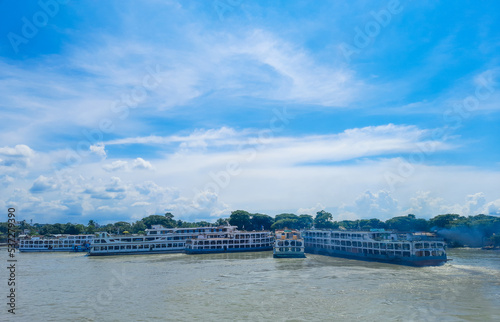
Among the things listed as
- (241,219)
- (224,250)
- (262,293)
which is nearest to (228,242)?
(224,250)

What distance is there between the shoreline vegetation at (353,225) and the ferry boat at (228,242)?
53.2ft

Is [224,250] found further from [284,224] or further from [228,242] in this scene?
[284,224]

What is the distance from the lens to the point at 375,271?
47.5m

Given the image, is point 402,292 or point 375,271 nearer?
point 402,292

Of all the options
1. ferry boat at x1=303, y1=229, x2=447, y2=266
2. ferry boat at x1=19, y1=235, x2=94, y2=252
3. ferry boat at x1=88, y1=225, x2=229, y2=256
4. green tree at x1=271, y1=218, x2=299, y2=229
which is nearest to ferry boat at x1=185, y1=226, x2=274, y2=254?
ferry boat at x1=88, y1=225, x2=229, y2=256

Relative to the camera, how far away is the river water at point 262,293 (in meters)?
27.9

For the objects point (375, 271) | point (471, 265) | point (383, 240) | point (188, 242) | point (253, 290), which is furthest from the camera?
point (188, 242)

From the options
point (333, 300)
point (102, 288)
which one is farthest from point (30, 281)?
point (333, 300)

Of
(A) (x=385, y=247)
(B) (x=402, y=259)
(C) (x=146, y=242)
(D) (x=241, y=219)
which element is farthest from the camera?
(D) (x=241, y=219)

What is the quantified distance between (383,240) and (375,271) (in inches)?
518

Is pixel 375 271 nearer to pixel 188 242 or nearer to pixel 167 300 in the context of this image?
pixel 167 300

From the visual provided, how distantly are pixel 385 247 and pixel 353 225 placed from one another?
9348cm

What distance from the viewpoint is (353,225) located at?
148500mm

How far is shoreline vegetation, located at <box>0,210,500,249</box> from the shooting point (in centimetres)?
8869
